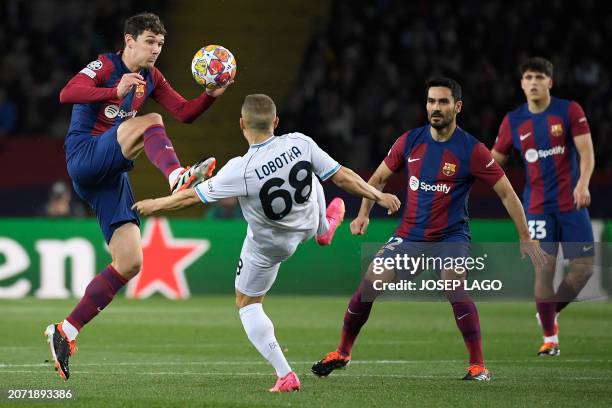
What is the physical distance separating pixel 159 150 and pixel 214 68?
86cm

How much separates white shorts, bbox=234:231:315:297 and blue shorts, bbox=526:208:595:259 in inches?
132

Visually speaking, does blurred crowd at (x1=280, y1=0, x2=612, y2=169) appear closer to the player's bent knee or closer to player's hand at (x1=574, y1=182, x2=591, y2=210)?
player's hand at (x1=574, y1=182, x2=591, y2=210)

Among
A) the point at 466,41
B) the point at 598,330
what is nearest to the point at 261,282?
the point at 598,330

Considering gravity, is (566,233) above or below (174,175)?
below

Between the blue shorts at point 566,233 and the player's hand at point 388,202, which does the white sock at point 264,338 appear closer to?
the player's hand at point 388,202

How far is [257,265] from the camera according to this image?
319 inches

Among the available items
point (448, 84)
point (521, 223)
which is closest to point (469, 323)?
point (521, 223)

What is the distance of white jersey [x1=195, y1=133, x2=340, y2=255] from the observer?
7699 mm

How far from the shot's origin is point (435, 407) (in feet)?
23.9

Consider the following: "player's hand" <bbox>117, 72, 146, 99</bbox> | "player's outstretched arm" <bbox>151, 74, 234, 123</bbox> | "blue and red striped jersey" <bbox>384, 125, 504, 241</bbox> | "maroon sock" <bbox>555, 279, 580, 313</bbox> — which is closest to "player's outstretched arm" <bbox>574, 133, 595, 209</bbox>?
"maroon sock" <bbox>555, 279, 580, 313</bbox>

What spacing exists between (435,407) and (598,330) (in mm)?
5930

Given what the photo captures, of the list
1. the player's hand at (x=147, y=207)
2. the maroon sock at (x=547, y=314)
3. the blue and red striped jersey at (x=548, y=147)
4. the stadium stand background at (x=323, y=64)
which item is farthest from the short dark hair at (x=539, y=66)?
the stadium stand background at (x=323, y=64)

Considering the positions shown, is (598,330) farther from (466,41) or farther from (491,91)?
(466,41)

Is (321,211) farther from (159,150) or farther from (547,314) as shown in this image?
(547,314)
